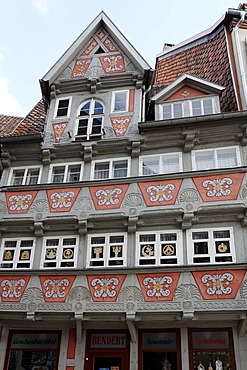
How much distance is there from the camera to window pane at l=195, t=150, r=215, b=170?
13455mm

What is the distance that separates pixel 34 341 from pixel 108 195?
5204 mm

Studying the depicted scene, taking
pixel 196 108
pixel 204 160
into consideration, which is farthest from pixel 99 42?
pixel 204 160

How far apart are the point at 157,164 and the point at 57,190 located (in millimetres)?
3611

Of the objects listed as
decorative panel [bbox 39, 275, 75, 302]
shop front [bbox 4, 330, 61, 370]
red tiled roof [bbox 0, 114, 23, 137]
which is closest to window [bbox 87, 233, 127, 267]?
decorative panel [bbox 39, 275, 75, 302]

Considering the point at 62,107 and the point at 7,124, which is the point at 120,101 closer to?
the point at 62,107

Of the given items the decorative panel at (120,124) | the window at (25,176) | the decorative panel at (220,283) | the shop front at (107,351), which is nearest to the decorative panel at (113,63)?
the decorative panel at (120,124)

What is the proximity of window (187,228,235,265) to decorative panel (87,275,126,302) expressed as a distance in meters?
2.28

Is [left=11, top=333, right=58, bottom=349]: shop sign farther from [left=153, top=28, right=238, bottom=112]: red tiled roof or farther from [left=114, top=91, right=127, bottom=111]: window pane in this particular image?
[left=153, top=28, right=238, bottom=112]: red tiled roof

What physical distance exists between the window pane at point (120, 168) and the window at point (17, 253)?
12.0 feet

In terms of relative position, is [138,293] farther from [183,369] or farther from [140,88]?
[140,88]

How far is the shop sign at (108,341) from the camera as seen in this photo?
1203 cm

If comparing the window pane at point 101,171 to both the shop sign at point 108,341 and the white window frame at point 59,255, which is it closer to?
the white window frame at point 59,255

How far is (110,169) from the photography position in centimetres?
1409

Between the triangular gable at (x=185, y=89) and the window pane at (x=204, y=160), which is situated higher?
the triangular gable at (x=185, y=89)
